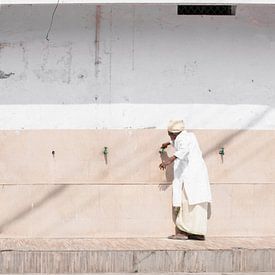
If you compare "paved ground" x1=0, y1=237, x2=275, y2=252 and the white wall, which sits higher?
the white wall

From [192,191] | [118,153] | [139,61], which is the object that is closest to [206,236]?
[192,191]

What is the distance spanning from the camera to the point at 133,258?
8.62 metres

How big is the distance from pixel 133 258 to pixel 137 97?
79.9 inches

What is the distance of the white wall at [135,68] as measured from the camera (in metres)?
9.75

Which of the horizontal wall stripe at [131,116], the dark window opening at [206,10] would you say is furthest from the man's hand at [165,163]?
the dark window opening at [206,10]

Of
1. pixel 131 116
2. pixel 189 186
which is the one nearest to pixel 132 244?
pixel 189 186

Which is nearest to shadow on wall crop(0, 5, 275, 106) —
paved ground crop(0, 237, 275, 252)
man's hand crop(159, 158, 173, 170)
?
man's hand crop(159, 158, 173, 170)

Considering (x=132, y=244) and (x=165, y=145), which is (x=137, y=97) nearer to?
(x=165, y=145)

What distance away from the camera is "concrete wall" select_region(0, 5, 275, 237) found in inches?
383

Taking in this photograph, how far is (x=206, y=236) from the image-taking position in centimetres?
959

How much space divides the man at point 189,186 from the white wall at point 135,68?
52cm

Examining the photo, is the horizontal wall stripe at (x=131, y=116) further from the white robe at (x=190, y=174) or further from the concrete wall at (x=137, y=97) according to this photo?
the white robe at (x=190, y=174)

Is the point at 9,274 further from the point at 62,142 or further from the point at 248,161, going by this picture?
the point at 248,161

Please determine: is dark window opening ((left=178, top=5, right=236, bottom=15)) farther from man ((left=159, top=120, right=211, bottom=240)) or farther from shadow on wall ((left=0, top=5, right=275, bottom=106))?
man ((left=159, top=120, right=211, bottom=240))
